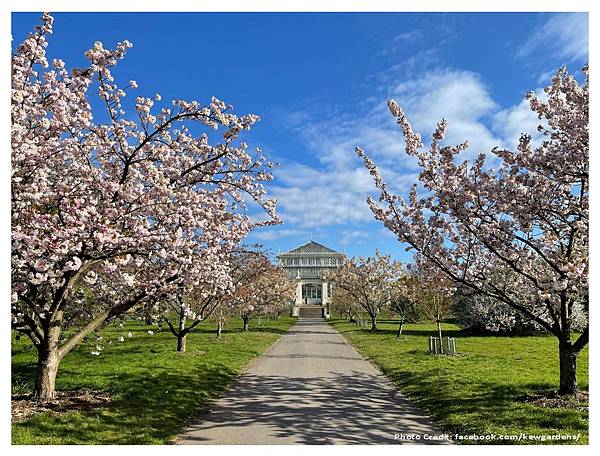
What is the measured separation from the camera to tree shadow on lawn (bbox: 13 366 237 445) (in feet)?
23.9

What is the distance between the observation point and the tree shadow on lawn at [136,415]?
7279 millimetres

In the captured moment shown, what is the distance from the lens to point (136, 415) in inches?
340

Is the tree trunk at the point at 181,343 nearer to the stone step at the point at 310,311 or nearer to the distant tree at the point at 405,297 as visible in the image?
the distant tree at the point at 405,297

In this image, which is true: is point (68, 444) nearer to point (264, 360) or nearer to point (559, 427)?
point (559, 427)

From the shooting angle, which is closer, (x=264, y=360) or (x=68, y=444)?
(x=68, y=444)

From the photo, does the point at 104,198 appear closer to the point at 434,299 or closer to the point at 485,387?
the point at 485,387

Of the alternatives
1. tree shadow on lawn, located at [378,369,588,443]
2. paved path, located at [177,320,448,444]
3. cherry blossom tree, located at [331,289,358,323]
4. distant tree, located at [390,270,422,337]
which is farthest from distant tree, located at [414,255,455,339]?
cherry blossom tree, located at [331,289,358,323]

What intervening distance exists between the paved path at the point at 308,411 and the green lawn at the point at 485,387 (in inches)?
25.4

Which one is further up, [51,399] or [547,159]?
[547,159]

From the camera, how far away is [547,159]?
8.09 m

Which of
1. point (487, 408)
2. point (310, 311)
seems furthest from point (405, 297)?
point (310, 311)

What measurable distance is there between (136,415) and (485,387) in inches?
328
